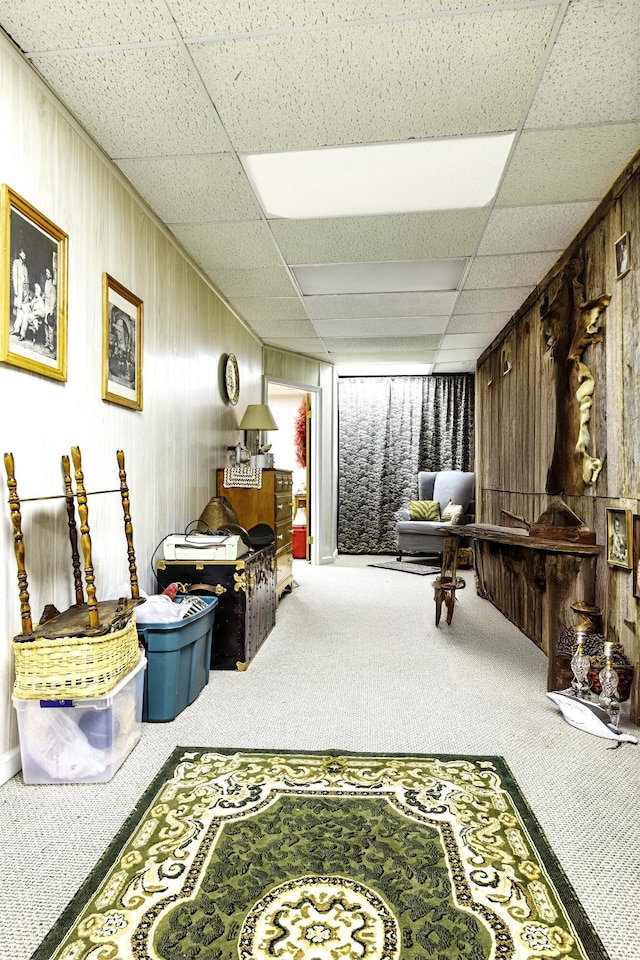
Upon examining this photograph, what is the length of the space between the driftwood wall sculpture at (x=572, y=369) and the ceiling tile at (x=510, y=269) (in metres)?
0.33

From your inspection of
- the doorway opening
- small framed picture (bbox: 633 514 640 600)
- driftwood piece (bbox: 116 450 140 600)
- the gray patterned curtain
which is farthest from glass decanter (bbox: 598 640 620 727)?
the doorway opening

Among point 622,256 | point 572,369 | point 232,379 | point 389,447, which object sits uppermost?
point 622,256

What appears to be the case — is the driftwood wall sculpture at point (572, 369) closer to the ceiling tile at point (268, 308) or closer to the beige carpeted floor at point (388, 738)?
the beige carpeted floor at point (388, 738)

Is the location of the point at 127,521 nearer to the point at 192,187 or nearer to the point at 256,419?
the point at 192,187

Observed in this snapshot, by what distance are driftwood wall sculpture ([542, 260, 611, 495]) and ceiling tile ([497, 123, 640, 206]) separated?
1.71ft

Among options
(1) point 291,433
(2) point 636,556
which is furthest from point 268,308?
(1) point 291,433

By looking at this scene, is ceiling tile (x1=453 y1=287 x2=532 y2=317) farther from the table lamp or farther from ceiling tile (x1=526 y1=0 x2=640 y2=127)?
ceiling tile (x1=526 y1=0 x2=640 y2=127)

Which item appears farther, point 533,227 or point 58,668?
point 533,227

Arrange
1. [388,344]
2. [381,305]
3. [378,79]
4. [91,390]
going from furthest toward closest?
[388,344], [381,305], [91,390], [378,79]

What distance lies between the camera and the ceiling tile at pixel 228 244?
3.43 m

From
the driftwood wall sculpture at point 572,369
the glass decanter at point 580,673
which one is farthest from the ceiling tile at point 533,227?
the glass decanter at point 580,673

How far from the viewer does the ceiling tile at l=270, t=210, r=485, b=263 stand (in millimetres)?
3320

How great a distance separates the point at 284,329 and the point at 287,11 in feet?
13.1

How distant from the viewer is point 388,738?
7.64 ft
